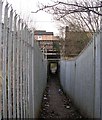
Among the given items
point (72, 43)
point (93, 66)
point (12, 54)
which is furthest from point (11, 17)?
point (72, 43)

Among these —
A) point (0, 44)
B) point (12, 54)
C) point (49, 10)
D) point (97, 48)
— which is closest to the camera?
point (0, 44)

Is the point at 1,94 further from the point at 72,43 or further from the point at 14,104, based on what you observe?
the point at 72,43

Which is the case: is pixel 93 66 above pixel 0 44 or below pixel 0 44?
below

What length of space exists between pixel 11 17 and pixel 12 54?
446 mm

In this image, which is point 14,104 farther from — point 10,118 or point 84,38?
point 84,38

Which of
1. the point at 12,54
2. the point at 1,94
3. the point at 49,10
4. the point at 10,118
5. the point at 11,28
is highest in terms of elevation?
the point at 49,10

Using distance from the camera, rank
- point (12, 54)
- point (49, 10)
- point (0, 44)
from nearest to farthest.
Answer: point (0, 44) → point (12, 54) → point (49, 10)

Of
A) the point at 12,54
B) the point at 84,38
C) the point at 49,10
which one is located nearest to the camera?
the point at 12,54

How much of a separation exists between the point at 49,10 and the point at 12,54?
238 centimetres

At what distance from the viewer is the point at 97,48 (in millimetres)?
7227

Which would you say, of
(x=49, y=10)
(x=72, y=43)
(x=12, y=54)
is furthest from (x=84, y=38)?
(x=12, y=54)

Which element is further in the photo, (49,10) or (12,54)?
(49,10)

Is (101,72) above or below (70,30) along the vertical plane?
below

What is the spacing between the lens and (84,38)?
83.6ft
